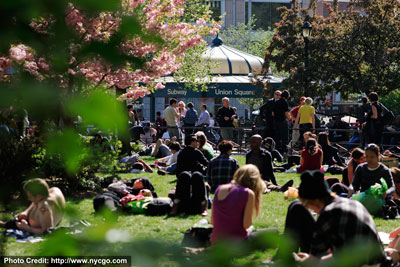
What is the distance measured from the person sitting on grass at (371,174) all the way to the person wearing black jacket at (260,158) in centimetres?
250

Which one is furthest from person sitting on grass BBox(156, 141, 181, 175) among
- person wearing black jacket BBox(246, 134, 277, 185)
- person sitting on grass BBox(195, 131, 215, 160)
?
person wearing black jacket BBox(246, 134, 277, 185)

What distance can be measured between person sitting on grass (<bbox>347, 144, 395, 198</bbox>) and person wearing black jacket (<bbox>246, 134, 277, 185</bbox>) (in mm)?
2501

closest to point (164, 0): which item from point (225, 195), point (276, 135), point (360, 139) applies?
point (276, 135)

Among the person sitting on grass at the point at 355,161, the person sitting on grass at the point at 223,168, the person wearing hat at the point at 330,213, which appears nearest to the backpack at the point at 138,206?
the person sitting on grass at the point at 223,168

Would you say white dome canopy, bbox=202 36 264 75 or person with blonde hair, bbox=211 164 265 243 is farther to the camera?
white dome canopy, bbox=202 36 264 75

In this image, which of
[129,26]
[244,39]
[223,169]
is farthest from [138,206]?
[244,39]

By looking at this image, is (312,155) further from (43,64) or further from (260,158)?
(43,64)

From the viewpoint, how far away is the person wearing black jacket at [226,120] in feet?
58.8

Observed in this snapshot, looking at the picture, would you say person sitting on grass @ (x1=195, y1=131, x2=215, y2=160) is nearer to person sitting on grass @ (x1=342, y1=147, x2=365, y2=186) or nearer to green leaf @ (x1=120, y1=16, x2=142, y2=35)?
person sitting on grass @ (x1=342, y1=147, x2=365, y2=186)

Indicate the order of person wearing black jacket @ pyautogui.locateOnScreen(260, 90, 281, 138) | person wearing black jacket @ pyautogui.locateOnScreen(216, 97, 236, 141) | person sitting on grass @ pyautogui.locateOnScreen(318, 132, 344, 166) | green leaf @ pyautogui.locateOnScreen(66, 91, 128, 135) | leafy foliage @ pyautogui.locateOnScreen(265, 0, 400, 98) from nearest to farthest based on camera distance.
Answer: green leaf @ pyautogui.locateOnScreen(66, 91, 128, 135)
person sitting on grass @ pyautogui.locateOnScreen(318, 132, 344, 166)
person wearing black jacket @ pyautogui.locateOnScreen(260, 90, 281, 138)
person wearing black jacket @ pyautogui.locateOnScreen(216, 97, 236, 141)
leafy foliage @ pyautogui.locateOnScreen(265, 0, 400, 98)

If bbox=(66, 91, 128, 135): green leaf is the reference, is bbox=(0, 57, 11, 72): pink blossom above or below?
above

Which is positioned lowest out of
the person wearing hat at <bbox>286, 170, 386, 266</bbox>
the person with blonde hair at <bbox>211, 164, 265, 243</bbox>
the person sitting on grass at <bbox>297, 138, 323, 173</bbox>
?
the person sitting on grass at <bbox>297, 138, 323, 173</bbox>

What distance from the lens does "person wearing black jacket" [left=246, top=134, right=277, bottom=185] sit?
428 inches

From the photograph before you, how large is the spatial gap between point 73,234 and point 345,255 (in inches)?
21.2
